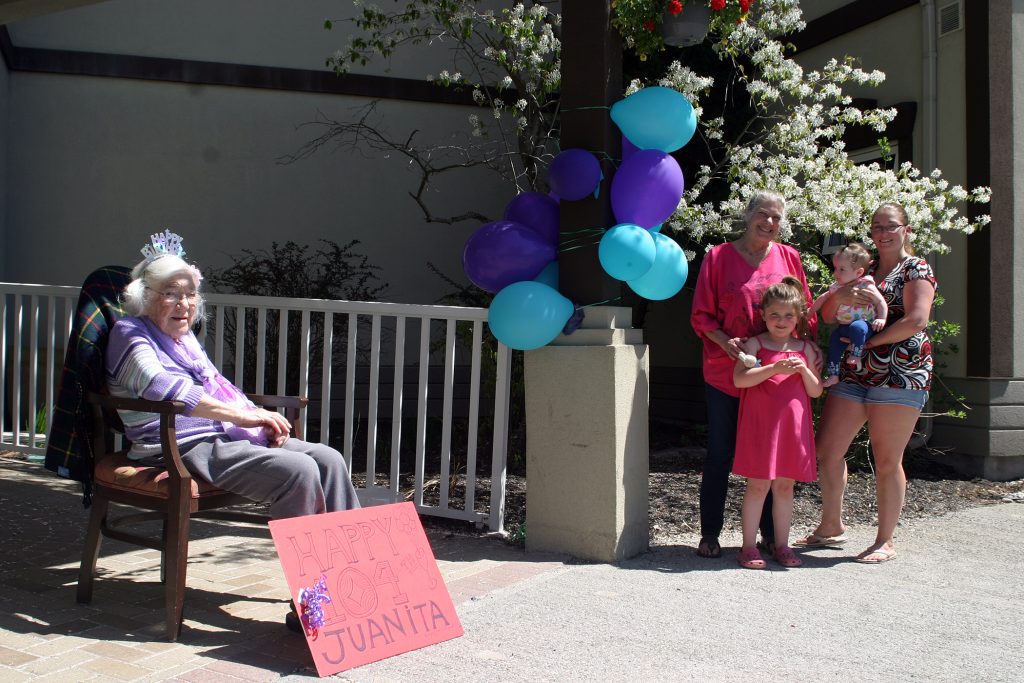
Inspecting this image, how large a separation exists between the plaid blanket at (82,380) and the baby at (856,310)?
305 cm

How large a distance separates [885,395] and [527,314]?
1657 millimetres

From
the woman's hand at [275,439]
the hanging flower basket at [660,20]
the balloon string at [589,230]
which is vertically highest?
the hanging flower basket at [660,20]

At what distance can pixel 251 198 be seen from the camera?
8992mm

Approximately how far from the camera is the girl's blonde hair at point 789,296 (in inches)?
162

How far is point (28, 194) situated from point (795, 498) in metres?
7.05

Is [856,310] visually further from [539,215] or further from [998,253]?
[998,253]

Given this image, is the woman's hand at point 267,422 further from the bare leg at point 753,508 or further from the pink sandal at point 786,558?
the pink sandal at point 786,558

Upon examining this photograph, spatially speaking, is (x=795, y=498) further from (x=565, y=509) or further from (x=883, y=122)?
(x=883, y=122)

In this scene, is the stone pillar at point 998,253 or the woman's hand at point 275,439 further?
the stone pillar at point 998,253

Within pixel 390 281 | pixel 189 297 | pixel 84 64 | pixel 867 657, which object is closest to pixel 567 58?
pixel 189 297

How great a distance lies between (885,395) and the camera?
427 cm

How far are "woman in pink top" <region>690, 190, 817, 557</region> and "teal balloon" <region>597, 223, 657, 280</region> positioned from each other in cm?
37

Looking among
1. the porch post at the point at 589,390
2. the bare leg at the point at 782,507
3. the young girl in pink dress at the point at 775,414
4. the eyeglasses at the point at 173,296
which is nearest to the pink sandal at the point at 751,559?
the young girl in pink dress at the point at 775,414

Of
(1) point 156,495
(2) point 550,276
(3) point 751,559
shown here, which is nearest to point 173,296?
(1) point 156,495
